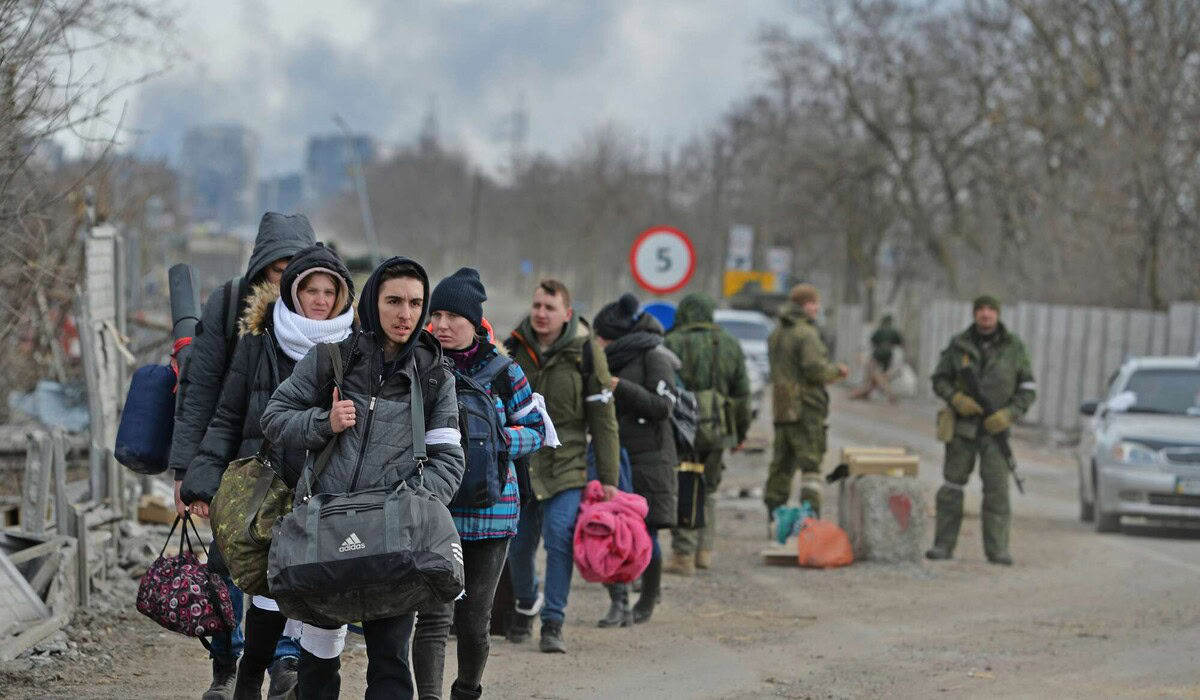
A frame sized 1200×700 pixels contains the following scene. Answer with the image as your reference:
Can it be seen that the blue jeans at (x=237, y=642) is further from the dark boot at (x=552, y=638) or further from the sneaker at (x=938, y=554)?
the sneaker at (x=938, y=554)

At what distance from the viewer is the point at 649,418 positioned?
31.3ft

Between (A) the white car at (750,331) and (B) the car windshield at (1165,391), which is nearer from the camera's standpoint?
(B) the car windshield at (1165,391)

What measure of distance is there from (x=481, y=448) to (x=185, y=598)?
4.09ft

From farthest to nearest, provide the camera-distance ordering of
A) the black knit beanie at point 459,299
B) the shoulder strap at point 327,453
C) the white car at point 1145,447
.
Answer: the white car at point 1145,447 < the black knit beanie at point 459,299 < the shoulder strap at point 327,453

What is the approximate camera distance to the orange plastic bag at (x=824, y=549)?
40.2 ft

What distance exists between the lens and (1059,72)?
41.6 meters

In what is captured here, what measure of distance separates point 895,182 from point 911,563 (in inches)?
1351

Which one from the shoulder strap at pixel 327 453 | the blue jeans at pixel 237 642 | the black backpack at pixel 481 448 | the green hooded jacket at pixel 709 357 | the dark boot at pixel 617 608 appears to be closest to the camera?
the shoulder strap at pixel 327 453

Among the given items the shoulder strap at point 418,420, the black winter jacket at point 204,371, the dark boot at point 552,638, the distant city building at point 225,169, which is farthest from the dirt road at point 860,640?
the distant city building at point 225,169

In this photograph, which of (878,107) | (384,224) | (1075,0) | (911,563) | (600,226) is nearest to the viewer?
(911,563)

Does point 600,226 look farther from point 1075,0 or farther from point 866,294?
point 1075,0

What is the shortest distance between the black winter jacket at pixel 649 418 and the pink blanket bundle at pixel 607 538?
3.47 feet

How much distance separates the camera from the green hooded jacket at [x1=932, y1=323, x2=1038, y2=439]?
1270cm

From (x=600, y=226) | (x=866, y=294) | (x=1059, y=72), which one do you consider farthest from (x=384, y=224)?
(x=1059, y=72)
